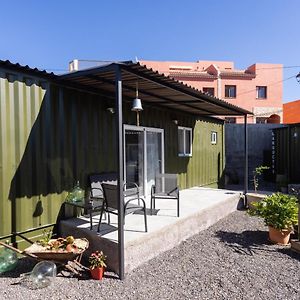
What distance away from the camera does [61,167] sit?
15.9ft

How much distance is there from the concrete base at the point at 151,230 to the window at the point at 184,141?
2438 millimetres

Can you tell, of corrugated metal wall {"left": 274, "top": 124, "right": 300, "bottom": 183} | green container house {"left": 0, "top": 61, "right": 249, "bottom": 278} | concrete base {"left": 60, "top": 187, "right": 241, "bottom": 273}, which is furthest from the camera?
corrugated metal wall {"left": 274, "top": 124, "right": 300, "bottom": 183}

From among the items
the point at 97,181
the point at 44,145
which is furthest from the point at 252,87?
the point at 44,145

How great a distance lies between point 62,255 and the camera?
360 centimetres

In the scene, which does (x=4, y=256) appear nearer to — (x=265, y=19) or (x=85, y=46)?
(x=265, y=19)

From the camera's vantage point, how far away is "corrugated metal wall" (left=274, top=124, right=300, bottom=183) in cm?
1112

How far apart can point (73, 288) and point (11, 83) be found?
2925mm

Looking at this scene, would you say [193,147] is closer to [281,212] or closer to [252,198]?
[252,198]

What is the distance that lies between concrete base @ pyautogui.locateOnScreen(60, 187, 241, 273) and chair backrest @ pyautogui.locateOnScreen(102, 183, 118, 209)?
16.5 inches

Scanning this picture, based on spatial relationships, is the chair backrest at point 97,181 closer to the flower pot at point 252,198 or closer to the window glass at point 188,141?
the window glass at point 188,141

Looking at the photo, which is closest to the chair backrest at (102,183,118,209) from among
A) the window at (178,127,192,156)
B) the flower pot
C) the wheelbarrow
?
the wheelbarrow

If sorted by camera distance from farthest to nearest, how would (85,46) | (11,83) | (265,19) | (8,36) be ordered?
(85,46)
(265,19)
(8,36)
(11,83)

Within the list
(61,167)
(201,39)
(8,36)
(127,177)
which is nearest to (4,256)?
(61,167)

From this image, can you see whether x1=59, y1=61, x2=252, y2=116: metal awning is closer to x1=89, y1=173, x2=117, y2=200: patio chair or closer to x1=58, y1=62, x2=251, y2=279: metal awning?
x1=58, y1=62, x2=251, y2=279: metal awning
